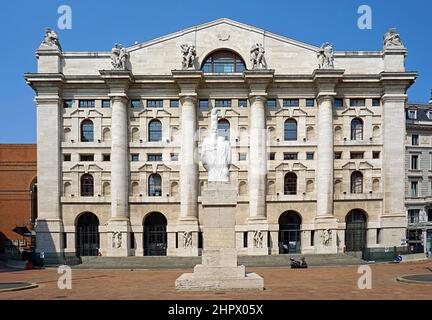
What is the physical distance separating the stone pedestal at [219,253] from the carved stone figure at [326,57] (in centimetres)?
3591

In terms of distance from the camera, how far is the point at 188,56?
57.8 metres

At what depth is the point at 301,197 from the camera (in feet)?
190

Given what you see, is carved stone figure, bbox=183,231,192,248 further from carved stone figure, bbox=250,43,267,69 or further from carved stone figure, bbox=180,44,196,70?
carved stone figure, bbox=250,43,267,69

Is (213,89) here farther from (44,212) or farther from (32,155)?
(32,155)

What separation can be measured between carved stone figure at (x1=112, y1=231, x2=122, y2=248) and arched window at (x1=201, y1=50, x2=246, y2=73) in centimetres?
2278

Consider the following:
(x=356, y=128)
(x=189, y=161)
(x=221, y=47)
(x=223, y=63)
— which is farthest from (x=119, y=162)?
(x=356, y=128)

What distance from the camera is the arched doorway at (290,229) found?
5853 centimetres

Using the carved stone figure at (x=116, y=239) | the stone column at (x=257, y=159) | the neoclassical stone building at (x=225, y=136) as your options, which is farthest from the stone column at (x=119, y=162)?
the stone column at (x=257, y=159)

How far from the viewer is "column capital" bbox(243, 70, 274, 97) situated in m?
56.8

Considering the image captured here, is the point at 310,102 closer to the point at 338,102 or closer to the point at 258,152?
the point at 338,102

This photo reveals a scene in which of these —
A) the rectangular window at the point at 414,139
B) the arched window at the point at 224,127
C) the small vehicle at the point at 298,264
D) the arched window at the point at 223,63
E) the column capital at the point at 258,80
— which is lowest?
the small vehicle at the point at 298,264

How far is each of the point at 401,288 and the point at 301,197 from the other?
3047 centimetres

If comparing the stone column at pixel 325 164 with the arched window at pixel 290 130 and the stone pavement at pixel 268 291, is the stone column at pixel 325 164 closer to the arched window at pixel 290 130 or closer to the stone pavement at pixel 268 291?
the arched window at pixel 290 130

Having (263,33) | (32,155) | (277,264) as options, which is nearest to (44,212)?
(32,155)
